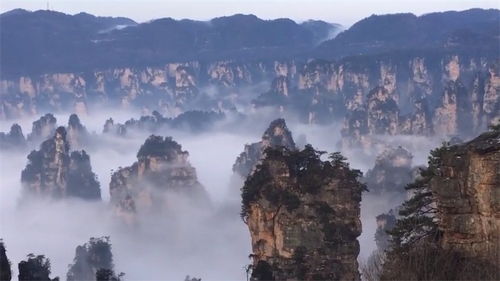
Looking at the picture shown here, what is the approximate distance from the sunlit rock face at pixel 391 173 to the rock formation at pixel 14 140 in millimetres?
89644

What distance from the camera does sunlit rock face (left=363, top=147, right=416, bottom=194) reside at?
87.1 metres

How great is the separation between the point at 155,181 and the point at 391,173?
2745 cm

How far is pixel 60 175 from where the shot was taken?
113438 mm

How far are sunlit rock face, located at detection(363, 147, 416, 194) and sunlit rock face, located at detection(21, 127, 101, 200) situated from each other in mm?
39803

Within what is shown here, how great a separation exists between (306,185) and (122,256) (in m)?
56.1

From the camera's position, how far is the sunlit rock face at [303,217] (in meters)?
33.1

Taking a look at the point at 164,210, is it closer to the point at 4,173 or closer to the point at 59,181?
the point at 59,181

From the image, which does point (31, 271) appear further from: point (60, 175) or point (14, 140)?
point (14, 140)

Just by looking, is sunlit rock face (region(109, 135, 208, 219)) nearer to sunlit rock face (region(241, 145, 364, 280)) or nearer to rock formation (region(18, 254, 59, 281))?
rock formation (region(18, 254, 59, 281))

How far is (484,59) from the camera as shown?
173 metres

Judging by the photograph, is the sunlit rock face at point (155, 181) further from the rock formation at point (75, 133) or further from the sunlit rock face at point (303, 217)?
the sunlit rock face at point (303, 217)

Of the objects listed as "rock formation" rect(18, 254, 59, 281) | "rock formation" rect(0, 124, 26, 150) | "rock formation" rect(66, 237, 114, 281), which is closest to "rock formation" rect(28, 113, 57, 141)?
"rock formation" rect(0, 124, 26, 150)

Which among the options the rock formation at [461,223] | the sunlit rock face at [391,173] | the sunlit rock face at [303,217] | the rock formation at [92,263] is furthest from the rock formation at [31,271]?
the sunlit rock face at [391,173]

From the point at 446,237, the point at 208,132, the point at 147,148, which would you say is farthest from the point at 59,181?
the point at 446,237
